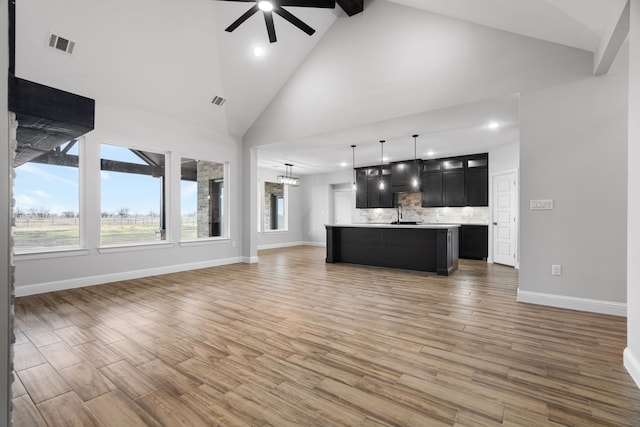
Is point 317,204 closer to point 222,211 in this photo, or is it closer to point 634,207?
point 222,211

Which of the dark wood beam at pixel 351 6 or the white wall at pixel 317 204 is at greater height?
the dark wood beam at pixel 351 6

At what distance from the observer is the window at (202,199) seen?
6047 millimetres

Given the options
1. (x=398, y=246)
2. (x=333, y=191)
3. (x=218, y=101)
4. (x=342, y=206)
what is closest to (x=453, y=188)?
(x=398, y=246)

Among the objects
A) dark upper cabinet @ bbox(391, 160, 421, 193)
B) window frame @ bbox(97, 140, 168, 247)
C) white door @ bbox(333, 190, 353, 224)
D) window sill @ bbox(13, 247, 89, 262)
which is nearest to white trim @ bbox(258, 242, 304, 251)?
white door @ bbox(333, 190, 353, 224)

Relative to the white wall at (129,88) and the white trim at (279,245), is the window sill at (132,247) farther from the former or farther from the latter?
the white trim at (279,245)

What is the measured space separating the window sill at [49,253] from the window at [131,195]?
368mm

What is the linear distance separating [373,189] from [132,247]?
6618 mm

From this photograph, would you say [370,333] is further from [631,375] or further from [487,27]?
[487,27]

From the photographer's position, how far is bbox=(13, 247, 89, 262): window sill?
160 inches

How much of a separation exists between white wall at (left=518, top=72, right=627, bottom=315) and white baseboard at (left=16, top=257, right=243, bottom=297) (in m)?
5.62

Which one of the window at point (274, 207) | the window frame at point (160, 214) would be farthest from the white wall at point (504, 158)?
the window frame at point (160, 214)

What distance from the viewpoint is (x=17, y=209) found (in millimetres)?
4168

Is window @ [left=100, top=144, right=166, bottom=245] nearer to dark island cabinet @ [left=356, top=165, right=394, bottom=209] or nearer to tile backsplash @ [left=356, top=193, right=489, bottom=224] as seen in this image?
dark island cabinet @ [left=356, top=165, right=394, bottom=209]

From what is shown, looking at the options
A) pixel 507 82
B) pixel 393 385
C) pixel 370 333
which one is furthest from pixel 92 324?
pixel 507 82
